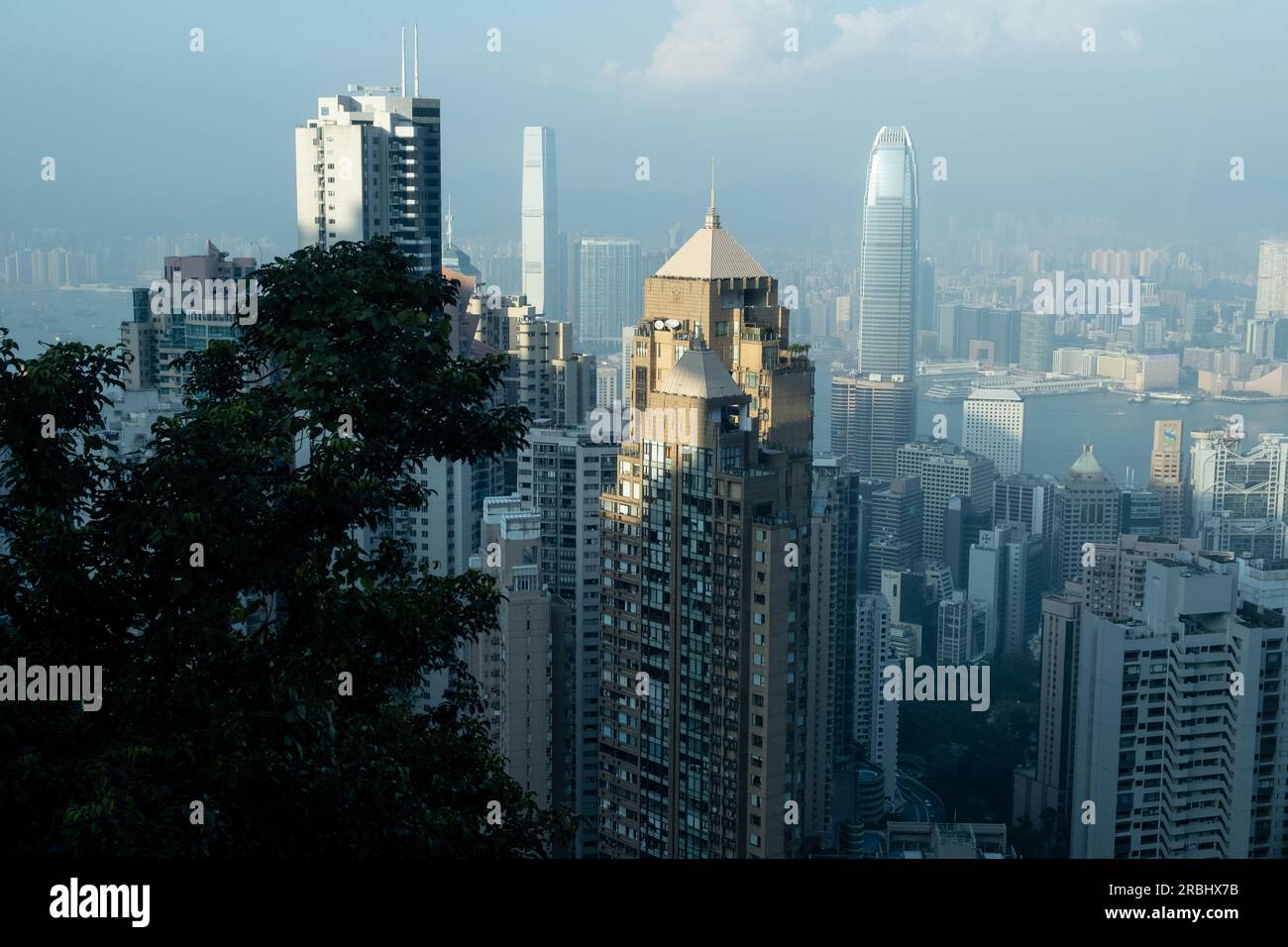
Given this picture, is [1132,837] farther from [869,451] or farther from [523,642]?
[869,451]

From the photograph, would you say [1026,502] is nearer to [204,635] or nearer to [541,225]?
→ [541,225]

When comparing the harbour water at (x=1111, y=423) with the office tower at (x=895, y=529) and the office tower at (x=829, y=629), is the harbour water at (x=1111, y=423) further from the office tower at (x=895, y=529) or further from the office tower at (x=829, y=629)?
the office tower at (x=829, y=629)

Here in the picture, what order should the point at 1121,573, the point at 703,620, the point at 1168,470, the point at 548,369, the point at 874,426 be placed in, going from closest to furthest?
the point at 703,620, the point at 1121,573, the point at 1168,470, the point at 548,369, the point at 874,426

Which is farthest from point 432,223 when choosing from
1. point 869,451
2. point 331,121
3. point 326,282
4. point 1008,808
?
point 326,282

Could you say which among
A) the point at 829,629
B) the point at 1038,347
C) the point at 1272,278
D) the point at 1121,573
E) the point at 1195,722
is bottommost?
the point at 1195,722

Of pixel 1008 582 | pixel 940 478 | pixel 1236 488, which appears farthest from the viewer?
pixel 940 478

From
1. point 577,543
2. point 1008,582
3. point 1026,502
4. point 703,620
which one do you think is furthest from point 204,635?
point 1026,502

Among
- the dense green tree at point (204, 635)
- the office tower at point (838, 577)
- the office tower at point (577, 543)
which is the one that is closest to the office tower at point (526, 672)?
the office tower at point (577, 543)
